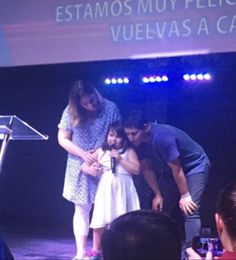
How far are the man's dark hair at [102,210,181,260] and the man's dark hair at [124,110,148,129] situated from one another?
1465 mm

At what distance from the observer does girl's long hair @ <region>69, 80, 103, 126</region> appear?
9.14 feet

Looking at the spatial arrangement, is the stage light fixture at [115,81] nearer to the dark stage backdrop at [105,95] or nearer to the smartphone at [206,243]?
the dark stage backdrop at [105,95]

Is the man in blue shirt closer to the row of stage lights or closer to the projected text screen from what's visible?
the row of stage lights

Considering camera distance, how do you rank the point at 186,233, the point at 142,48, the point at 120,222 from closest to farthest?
the point at 120,222 → the point at 186,233 → the point at 142,48

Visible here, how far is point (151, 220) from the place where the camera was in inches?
49.8

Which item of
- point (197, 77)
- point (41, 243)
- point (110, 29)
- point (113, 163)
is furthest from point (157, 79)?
point (41, 243)

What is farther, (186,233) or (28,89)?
(28,89)

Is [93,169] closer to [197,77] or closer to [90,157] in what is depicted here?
[90,157]

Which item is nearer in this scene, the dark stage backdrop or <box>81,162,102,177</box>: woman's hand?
the dark stage backdrop

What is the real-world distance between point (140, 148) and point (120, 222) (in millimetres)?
1468

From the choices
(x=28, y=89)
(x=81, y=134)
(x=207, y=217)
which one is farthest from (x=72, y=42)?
(x=207, y=217)

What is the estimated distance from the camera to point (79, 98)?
282 cm

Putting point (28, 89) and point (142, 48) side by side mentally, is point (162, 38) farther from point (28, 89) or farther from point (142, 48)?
point (28, 89)

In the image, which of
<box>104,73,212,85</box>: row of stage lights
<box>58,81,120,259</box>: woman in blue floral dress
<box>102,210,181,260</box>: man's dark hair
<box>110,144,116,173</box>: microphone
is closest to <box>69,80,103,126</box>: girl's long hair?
<box>58,81,120,259</box>: woman in blue floral dress
